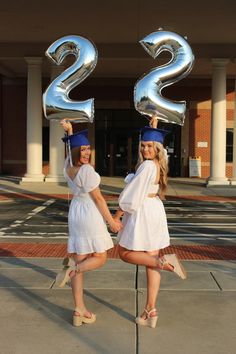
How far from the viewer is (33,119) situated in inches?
826

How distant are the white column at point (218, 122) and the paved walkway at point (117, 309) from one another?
1312 centimetres

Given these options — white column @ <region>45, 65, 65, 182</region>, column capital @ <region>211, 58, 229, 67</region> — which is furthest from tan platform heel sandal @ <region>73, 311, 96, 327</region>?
column capital @ <region>211, 58, 229, 67</region>

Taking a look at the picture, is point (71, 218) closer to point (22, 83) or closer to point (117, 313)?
point (117, 313)

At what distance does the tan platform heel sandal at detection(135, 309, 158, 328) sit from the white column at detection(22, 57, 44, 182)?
662 inches

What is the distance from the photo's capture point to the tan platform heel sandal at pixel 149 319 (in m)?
4.62

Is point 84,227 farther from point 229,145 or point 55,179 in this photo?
point 229,145

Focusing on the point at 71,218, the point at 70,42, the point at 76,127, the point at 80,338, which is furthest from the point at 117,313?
the point at 76,127

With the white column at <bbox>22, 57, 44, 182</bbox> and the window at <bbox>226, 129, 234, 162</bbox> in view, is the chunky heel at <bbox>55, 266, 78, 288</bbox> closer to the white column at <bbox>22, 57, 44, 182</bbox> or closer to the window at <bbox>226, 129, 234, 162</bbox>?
the white column at <bbox>22, 57, 44, 182</bbox>

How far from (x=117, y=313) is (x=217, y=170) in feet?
53.3

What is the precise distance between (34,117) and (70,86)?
15.8m

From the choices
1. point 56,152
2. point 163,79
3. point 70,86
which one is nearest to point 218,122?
point 56,152

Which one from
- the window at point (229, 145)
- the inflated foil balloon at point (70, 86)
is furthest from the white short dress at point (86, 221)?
the window at point (229, 145)

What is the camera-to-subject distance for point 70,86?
5465 mm

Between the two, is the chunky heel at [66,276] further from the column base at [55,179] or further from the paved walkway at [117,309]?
the column base at [55,179]
